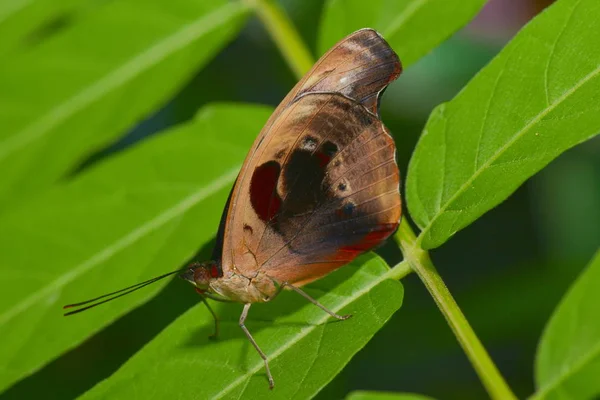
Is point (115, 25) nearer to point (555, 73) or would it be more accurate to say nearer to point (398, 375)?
point (555, 73)

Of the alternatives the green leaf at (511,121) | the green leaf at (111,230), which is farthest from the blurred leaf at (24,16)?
the green leaf at (511,121)

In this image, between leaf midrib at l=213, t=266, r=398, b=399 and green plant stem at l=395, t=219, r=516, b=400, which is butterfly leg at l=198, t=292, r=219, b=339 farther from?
green plant stem at l=395, t=219, r=516, b=400

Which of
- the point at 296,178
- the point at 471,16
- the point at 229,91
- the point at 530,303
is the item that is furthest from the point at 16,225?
the point at 530,303

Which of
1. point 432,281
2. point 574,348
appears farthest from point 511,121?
point 574,348

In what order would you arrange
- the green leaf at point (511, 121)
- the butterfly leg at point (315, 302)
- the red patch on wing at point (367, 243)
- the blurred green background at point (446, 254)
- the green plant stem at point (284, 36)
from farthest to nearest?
the blurred green background at point (446, 254) < the green plant stem at point (284, 36) < the red patch on wing at point (367, 243) < the butterfly leg at point (315, 302) < the green leaf at point (511, 121)

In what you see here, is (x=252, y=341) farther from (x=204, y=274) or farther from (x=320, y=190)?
(x=320, y=190)

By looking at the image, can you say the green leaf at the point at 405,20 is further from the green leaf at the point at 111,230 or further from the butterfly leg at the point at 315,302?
the butterfly leg at the point at 315,302
